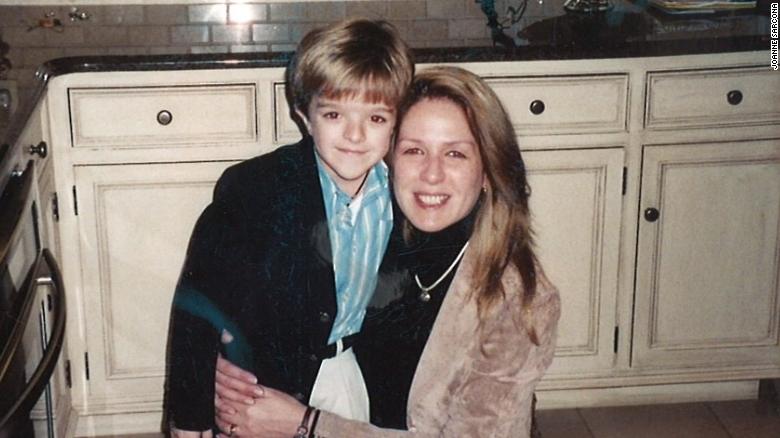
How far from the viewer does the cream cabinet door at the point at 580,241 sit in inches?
101

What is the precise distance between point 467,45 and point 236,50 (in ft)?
1.65

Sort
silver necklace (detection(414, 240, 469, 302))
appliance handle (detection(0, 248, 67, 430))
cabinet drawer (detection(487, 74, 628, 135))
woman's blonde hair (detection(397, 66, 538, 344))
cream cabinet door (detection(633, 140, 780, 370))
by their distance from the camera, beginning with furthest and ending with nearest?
cream cabinet door (detection(633, 140, 780, 370))
cabinet drawer (detection(487, 74, 628, 135))
silver necklace (detection(414, 240, 469, 302))
woman's blonde hair (detection(397, 66, 538, 344))
appliance handle (detection(0, 248, 67, 430))

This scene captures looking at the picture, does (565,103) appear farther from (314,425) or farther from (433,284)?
(314,425)

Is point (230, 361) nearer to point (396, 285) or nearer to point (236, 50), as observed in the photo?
point (396, 285)

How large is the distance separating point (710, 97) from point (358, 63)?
928 mm

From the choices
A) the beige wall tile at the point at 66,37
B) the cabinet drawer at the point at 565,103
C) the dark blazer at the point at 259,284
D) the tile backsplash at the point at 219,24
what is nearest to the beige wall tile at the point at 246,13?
the tile backsplash at the point at 219,24

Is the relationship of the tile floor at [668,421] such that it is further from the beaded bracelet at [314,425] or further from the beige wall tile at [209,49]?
the beige wall tile at [209,49]

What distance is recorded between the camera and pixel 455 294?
201 centimetres

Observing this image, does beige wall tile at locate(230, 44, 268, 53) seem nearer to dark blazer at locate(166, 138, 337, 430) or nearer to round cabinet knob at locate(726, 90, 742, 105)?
dark blazer at locate(166, 138, 337, 430)

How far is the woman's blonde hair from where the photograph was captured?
1.93 m

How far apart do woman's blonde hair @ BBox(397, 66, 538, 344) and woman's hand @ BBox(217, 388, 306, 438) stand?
1.22 feet

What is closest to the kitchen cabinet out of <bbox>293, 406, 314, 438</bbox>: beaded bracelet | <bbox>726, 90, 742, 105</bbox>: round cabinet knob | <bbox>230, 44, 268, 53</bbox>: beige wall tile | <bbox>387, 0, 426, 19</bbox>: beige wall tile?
<bbox>726, 90, 742, 105</bbox>: round cabinet knob

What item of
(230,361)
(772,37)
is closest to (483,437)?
(230,361)

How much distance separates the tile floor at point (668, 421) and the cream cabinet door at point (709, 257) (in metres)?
0.11
